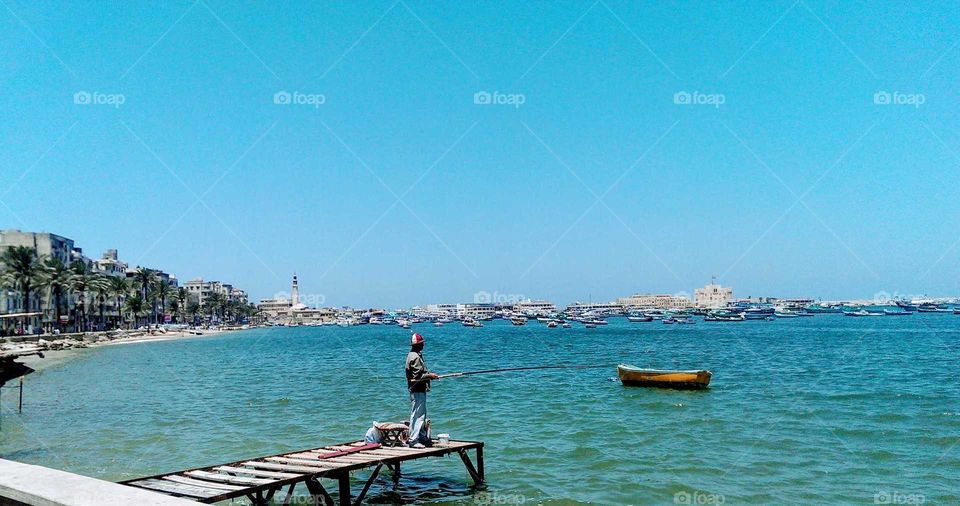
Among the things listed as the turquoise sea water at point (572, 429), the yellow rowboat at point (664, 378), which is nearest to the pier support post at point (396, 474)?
the turquoise sea water at point (572, 429)

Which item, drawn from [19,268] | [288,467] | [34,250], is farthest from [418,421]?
[34,250]

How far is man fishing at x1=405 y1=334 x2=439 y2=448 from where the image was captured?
1332 cm

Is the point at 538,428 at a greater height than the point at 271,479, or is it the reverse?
the point at 271,479

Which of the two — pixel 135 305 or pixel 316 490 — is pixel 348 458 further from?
pixel 135 305

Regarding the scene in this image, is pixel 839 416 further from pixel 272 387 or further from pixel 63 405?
pixel 63 405

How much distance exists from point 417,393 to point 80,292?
108478mm

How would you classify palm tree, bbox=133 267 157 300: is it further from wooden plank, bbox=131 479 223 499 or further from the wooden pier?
wooden plank, bbox=131 479 223 499

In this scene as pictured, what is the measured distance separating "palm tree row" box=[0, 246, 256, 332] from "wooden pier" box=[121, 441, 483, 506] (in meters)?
86.6

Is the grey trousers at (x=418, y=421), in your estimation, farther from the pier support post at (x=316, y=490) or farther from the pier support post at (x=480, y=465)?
the pier support post at (x=316, y=490)

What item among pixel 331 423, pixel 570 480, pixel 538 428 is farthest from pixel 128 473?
pixel 538 428

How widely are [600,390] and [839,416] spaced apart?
1164 centimetres

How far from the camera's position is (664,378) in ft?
115

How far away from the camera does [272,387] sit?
38906 millimetres

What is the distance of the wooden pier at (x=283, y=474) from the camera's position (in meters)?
10.3
